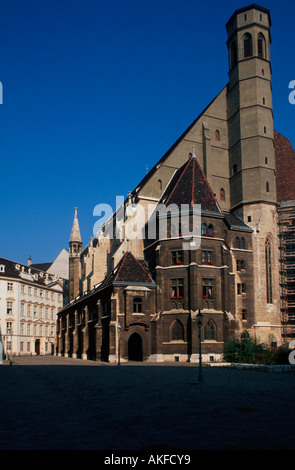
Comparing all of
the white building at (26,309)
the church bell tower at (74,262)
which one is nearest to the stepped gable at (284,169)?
the church bell tower at (74,262)

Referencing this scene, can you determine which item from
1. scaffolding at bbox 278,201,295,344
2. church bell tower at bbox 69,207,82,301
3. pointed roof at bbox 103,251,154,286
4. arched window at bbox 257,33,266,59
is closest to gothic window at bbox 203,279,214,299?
pointed roof at bbox 103,251,154,286

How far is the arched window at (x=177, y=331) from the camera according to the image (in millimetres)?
46656

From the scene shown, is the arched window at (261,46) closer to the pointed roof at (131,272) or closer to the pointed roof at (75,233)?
the pointed roof at (131,272)

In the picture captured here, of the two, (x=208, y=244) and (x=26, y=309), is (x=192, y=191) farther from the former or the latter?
(x=26, y=309)

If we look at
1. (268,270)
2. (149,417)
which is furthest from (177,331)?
(149,417)

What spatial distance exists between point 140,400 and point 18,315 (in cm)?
7193

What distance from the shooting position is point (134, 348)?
50.8 metres

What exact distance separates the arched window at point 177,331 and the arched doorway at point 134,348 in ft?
11.8

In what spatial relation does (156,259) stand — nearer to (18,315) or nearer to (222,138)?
(222,138)

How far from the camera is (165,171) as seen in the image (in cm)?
5856

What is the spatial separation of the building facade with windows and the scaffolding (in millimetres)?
778

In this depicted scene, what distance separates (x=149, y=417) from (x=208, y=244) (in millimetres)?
36481
